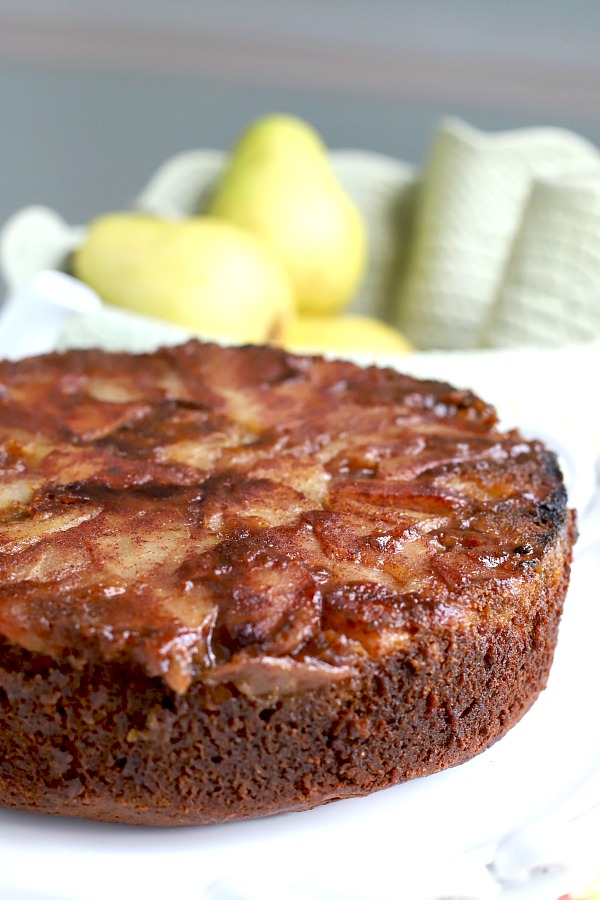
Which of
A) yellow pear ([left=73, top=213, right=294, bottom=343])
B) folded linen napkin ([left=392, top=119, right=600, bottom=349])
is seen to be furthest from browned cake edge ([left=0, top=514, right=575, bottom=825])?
folded linen napkin ([left=392, top=119, right=600, bottom=349])

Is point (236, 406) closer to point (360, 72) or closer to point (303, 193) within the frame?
point (303, 193)

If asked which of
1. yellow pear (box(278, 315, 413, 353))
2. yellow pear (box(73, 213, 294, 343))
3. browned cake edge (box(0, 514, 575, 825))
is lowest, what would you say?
yellow pear (box(278, 315, 413, 353))

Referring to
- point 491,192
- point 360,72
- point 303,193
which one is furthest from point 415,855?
point 360,72

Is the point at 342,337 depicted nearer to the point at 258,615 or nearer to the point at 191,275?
the point at 191,275

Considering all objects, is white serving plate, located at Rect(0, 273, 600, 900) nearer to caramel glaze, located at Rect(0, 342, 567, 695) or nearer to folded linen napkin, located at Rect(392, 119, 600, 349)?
caramel glaze, located at Rect(0, 342, 567, 695)

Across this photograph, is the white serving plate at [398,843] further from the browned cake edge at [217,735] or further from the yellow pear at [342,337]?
the yellow pear at [342,337]

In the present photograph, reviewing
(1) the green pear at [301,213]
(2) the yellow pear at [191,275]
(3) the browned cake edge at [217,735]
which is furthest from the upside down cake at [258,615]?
(1) the green pear at [301,213]
